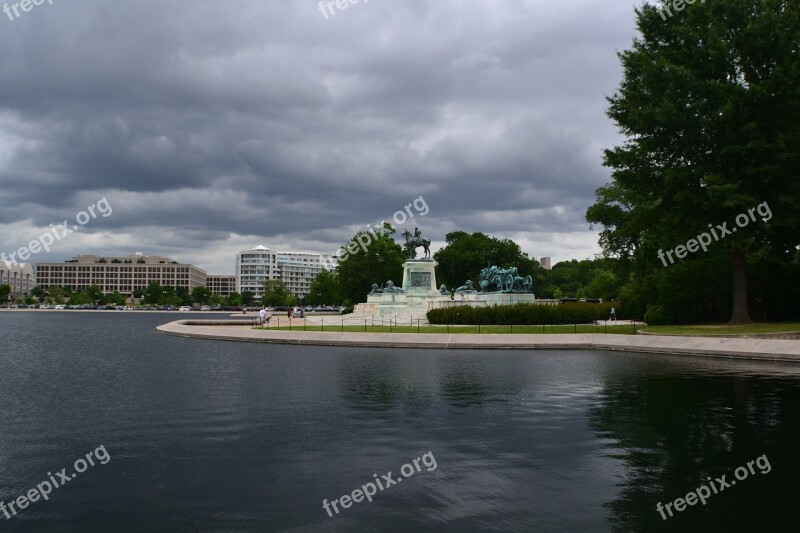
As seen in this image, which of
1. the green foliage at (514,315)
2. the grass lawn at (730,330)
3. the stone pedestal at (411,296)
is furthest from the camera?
the stone pedestal at (411,296)

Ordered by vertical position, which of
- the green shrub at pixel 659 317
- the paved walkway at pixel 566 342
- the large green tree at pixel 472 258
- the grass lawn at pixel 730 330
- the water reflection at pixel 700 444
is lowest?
the water reflection at pixel 700 444

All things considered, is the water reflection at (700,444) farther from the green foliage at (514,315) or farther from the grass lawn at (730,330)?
the green foliage at (514,315)

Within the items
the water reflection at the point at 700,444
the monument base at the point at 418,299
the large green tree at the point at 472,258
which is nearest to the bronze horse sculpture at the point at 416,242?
the monument base at the point at 418,299

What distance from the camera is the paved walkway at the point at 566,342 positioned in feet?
101

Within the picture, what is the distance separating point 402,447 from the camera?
505 inches

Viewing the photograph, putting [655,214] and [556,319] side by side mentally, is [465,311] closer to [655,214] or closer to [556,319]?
[556,319]

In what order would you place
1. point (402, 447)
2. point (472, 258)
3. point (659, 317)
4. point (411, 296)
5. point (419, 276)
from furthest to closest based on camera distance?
point (472, 258)
point (419, 276)
point (411, 296)
point (659, 317)
point (402, 447)

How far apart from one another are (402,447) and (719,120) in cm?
3358

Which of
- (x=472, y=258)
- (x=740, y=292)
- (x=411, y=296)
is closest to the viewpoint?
(x=740, y=292)

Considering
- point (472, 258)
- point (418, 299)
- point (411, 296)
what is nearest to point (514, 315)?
point (418, 299)

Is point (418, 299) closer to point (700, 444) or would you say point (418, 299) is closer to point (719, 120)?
point (719, 120)

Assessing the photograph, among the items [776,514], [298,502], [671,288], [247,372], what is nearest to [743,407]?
[776,514]

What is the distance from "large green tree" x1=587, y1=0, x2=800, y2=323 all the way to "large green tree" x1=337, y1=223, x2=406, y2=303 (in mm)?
58286

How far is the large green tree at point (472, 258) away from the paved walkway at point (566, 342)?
69.8 m
